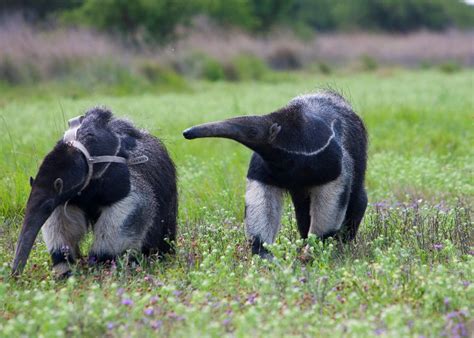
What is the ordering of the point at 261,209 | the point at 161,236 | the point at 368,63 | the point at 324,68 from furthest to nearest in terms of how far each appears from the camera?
the point at 368,63 → the point at 324,68 → the point at 161,236 → the point at 261,209

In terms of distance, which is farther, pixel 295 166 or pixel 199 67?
pixel 199 67

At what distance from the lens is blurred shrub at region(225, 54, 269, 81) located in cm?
2684

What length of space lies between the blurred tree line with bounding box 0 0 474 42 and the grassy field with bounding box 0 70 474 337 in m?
17.6

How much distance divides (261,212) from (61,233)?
1.33 m

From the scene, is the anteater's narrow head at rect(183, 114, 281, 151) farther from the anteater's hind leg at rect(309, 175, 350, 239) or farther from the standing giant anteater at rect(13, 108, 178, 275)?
the standing giant anteater at rect(13, 108, 178, 275)

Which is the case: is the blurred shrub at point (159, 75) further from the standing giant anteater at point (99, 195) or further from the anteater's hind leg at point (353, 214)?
the standing giant anteater at point (99, 195)

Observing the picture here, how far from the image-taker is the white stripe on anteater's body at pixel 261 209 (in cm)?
559

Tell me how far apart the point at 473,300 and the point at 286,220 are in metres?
2.86

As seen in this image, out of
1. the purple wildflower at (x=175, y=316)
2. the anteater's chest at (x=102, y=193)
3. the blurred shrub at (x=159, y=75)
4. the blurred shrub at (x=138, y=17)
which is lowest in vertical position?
the blurred shrub at (x=159, y=75)

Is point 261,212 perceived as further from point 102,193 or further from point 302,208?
point 102,193

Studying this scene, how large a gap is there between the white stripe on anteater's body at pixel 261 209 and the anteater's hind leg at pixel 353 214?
0.93 m

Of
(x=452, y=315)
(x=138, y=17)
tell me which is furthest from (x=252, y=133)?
(x=138, y=17)

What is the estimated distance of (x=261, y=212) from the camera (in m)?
5.60

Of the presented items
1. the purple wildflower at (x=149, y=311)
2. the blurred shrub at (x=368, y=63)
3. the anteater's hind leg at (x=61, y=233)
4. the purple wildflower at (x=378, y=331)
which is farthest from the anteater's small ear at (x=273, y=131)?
the blurred shrub at (x=368, y=63)
